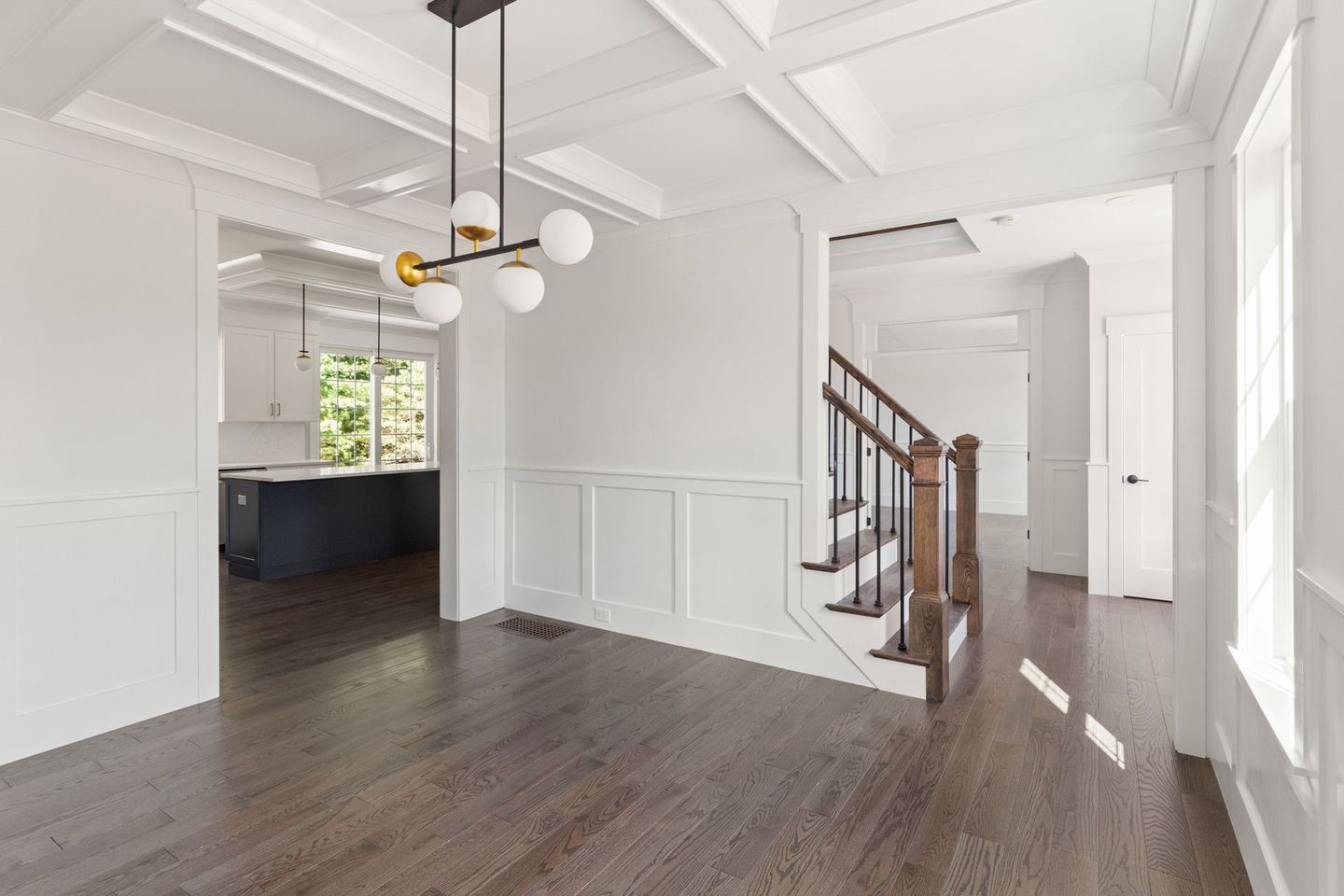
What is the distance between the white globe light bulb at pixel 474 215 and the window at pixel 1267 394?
2225 millimetres

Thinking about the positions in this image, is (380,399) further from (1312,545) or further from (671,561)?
(1312,545)

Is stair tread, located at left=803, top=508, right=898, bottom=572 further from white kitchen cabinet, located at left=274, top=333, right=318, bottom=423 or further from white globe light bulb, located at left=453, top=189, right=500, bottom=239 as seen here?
white kitchen cabinet, located at left=274, top=333, right=318, bottom=423

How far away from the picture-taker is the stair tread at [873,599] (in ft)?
11.4

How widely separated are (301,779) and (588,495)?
7.61 feet

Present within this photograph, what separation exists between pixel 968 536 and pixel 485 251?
3.48m

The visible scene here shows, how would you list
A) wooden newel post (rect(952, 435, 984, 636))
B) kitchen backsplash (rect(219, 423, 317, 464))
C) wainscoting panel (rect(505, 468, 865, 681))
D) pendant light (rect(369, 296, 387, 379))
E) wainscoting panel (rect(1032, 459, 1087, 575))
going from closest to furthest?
wainscoting panel (rect(505, 468, 865, 681))
wooden newel post (rect(952, 435, 984, 636))
wainscoting panel (rect(1032, 459, 1087, 575))
kitchen backsplash (rect(219, 423, 317, 464))
pendant light (rect(369, 296, 387, 379))

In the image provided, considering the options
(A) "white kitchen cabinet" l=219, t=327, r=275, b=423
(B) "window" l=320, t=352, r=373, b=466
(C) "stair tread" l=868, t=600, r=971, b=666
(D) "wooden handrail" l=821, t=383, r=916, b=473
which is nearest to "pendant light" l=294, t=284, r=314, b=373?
(A) "white kitchen cabinet" l=219, t=327, r=275, b=423

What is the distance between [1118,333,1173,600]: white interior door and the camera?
17.0 ft

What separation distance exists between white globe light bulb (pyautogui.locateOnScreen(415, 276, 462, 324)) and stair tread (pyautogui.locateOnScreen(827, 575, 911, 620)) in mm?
2403

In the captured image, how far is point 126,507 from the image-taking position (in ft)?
9.96

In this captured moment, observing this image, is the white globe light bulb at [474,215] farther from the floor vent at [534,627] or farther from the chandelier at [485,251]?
the floor vent at [534,627]

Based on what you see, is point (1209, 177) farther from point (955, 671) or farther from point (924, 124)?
point (955, 671)

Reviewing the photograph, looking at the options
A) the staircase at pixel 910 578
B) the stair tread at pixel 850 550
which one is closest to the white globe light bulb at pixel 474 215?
the staircase at pixel 910 578

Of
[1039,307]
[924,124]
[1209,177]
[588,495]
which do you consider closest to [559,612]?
[588,495]
